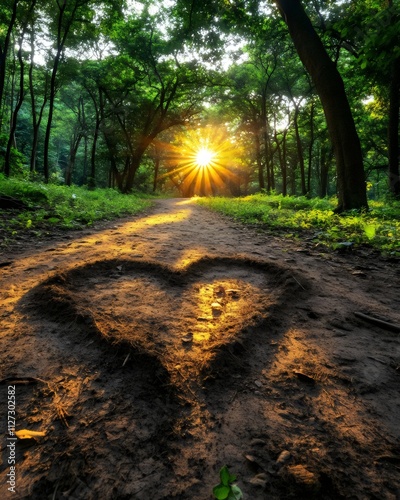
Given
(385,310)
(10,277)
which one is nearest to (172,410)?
(385,310)

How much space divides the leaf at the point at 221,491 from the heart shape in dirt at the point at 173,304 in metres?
0.58

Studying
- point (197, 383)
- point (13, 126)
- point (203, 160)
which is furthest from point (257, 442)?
point (203, 160)

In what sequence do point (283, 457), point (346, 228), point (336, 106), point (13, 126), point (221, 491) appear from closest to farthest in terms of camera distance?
point (221, 491), point (283, 457), point (346, 228), point (336, 106), point (13, 126)

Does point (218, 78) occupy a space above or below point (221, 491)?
above

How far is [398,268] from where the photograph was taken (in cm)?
354

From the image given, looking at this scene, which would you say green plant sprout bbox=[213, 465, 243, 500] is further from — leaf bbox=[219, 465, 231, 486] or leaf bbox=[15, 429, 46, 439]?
leaf bbox=[15, 429, 46, 439]

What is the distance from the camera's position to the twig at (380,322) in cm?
217

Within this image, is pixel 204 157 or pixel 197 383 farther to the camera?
pixel 204 157

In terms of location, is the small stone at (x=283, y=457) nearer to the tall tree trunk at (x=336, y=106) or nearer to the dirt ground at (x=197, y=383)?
the dirt ground at (x=197, y=383)

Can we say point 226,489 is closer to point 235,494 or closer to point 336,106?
point 235,494

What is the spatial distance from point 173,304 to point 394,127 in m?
13.2

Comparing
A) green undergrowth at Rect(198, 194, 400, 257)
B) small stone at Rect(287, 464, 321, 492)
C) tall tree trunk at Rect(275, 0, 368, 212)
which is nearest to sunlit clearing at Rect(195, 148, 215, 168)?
tall tree trunk at Rect(275, 0, 368, 212)

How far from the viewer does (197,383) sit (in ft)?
5.20

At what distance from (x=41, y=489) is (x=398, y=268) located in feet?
13.2
